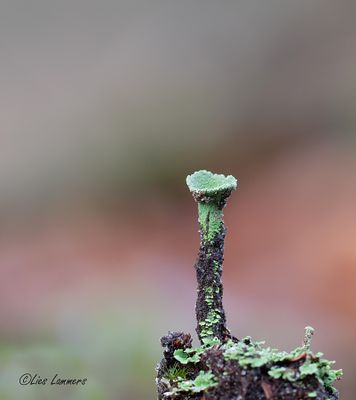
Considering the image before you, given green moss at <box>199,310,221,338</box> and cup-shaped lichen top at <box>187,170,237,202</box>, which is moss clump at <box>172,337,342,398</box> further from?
cup-shaped lichen top at <box>187,170,237,202</box>

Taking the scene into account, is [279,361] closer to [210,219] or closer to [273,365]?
[273,365]

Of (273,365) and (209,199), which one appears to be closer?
(273,365)

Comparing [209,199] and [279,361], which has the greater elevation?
[209,199]

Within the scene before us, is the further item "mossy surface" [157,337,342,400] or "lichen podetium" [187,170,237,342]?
"lichen podetium" [187,170,237,342]
